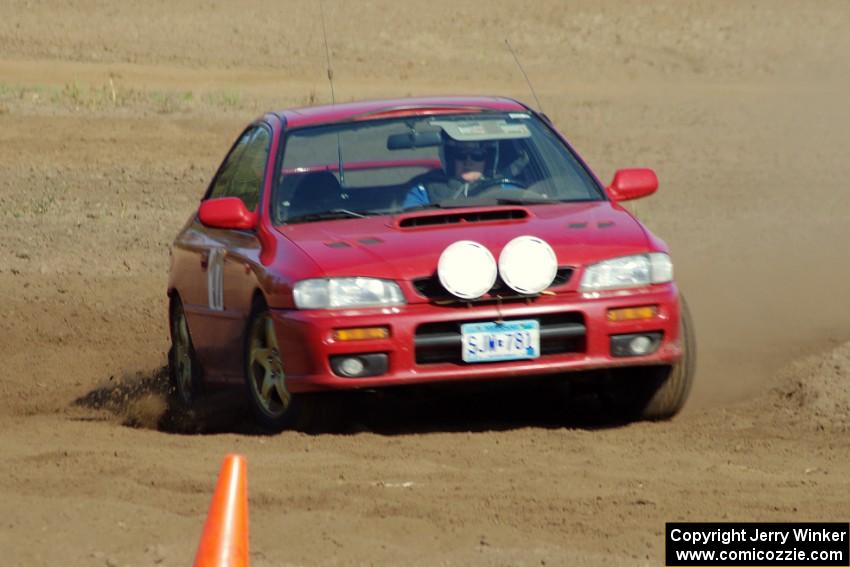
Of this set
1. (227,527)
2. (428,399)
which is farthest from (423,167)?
(227,527)

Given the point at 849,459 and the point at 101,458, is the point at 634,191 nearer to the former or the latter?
the point at 849,459

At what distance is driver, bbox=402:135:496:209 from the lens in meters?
8.14

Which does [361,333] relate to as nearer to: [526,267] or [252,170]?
[526,267]

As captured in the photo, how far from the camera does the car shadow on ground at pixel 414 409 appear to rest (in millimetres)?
7477

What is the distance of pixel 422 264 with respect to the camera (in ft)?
23.8

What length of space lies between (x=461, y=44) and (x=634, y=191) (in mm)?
35014

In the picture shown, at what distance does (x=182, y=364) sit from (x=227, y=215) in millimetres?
1672

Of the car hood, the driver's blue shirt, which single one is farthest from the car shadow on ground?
the driver's blue shirt

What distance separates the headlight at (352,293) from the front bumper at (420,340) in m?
0.03

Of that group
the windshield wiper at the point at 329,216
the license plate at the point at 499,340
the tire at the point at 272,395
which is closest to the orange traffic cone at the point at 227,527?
the license plate at the point at 499,340

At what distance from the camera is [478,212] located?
25.5ft

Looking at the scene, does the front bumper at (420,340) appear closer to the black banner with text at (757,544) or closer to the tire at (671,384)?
the tire at (671,384)

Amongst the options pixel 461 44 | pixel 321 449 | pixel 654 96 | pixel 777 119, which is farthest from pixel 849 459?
pixel 461 44

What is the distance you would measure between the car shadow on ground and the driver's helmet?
3.44ft
